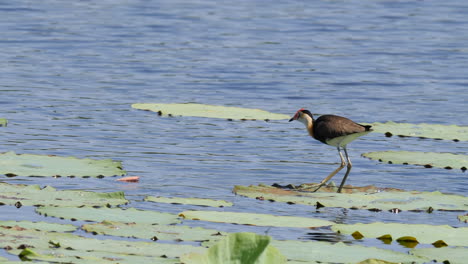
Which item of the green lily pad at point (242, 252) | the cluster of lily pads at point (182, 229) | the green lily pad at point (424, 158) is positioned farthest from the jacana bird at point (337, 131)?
the green lily pad at point (242, 252)

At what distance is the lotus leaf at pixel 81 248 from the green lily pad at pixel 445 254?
1.71 m

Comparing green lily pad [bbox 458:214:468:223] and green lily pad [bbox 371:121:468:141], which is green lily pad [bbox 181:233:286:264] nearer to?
green lily pad [bbox 458:214:468:223]

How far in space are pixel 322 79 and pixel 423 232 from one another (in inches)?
448

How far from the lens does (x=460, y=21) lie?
29.1 meters

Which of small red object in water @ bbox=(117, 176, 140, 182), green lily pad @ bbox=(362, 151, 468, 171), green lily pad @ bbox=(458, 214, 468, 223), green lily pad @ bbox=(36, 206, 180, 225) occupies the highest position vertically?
green lily pad @ bbox=(362, 151, 468, 171)

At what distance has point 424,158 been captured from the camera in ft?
41.7

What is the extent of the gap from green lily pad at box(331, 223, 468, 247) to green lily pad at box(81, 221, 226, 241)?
1.19 metres

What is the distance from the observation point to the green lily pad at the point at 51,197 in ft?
30.5

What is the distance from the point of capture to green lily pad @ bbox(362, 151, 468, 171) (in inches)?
488

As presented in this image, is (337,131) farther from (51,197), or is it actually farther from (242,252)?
(242,252)

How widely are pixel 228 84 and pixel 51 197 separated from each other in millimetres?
10022

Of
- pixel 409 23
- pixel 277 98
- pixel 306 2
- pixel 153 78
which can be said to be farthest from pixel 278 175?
pixel 306 2

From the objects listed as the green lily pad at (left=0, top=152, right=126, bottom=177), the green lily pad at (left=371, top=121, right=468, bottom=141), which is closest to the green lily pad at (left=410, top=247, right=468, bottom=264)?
the green lily pad at (left=0, top=152, right=126, bottom=177)

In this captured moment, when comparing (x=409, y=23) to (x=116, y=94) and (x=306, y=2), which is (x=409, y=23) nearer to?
(x=306, y=2)
